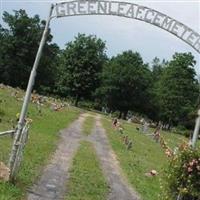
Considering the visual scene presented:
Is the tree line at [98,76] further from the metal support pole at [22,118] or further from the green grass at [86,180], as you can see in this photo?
the metal support pole at [22,118]

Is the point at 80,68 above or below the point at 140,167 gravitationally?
above

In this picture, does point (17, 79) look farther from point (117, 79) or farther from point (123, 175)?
point (123, 175)

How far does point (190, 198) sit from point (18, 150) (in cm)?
593

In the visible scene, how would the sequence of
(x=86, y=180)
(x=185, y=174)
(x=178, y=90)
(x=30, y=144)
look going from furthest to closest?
(x=178, y=90)
(x=30, y=144)
(x=86, y=180)
(x=185, y=174)

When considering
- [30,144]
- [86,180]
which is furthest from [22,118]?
[30,144]

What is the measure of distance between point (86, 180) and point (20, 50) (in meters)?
86.1

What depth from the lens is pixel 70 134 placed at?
145ft

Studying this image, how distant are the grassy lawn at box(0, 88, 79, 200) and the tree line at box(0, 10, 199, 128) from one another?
44358 millimetres

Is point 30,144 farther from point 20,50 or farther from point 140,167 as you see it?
point 20,50

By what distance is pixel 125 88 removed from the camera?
343 ft

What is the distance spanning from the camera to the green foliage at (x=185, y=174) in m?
14.7

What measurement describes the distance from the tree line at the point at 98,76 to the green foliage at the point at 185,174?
82.8 meters

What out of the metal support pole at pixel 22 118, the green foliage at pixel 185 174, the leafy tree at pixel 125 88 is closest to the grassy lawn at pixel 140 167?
the metal support pole at pixel 22 118

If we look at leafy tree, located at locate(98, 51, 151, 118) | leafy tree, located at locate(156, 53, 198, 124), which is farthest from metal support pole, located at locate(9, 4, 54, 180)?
leafy tree, located at locate(98, 51, 151, 118)
